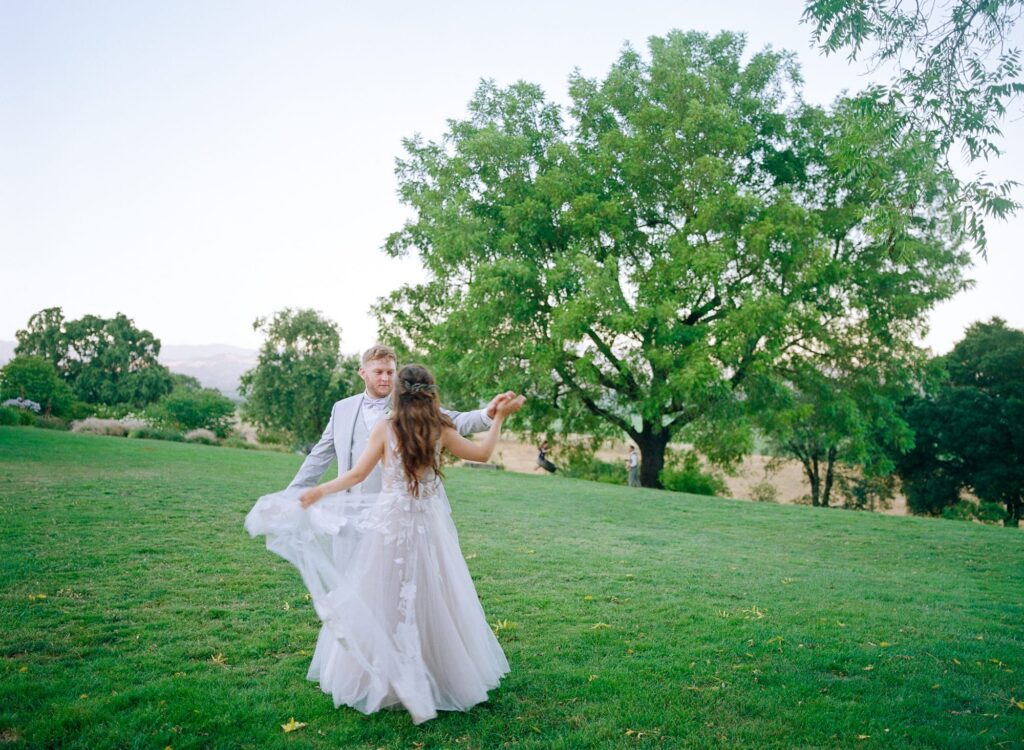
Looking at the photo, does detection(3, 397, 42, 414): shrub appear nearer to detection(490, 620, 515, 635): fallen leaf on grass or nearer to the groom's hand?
detection(490, 620, 515, 635): fallen leaf on grass

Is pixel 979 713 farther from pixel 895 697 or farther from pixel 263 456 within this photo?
pixel 263 456

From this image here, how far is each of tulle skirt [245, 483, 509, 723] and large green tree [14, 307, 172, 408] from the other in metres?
70.7

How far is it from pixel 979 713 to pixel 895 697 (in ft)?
1.87

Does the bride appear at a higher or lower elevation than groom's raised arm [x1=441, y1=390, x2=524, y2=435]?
lower

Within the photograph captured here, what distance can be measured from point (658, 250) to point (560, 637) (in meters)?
20.3

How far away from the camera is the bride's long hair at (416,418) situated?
5.12m

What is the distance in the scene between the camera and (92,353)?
70000mm

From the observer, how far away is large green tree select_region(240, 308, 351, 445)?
4634 cm

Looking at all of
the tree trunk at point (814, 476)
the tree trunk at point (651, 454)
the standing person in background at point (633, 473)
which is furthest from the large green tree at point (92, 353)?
the tree trunk at point (814, 476)

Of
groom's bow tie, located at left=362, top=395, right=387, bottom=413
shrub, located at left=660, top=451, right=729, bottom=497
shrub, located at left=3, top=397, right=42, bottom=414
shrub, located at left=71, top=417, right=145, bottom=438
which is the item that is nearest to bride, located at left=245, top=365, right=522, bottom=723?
groom's bow tie, located at left=362, top=395, right=387, bottom=413

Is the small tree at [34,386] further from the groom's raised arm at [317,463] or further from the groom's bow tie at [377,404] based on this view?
the groom's bow tie at [377,404]

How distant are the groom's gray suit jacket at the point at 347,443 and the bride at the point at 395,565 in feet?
0.90

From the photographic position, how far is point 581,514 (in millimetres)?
16797

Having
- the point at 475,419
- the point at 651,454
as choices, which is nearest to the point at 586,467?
the point at 651,454
